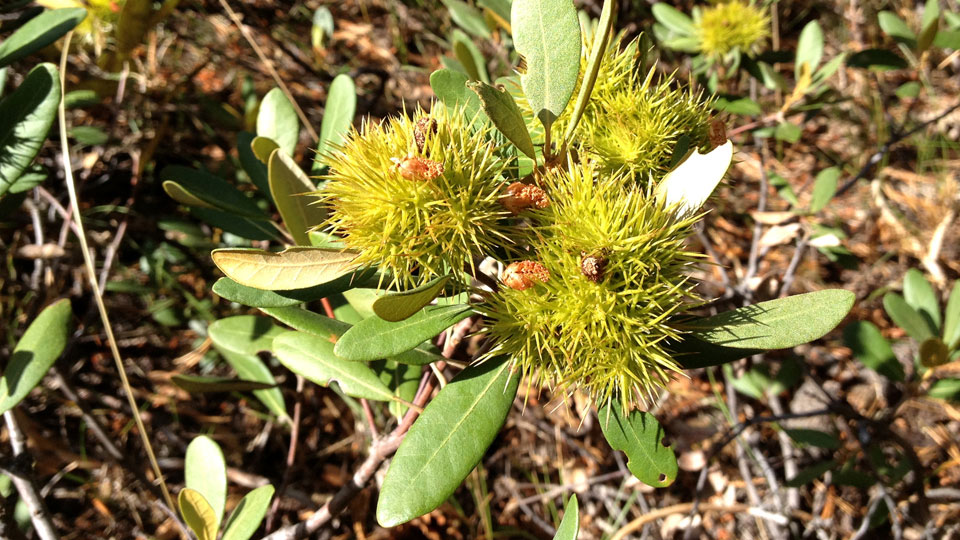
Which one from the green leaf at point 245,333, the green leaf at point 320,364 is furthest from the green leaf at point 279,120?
the green leaf at point 320,364

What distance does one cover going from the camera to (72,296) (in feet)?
7.66

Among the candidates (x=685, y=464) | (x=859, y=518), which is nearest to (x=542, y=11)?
(x=685, y=464)

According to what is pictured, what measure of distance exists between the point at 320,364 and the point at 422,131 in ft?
1.92

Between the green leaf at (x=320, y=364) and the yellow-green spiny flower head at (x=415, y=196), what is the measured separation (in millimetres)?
364

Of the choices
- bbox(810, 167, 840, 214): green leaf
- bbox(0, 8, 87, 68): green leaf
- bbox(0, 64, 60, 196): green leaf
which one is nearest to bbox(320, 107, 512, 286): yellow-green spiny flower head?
bbox(0, 64, 60, 196): green leaf

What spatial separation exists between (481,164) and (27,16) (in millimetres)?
1819

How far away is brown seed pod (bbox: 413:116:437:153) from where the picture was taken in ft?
3.09

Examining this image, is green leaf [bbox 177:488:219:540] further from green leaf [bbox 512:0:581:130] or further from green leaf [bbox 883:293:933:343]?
green leaf [bbox 883:293:933:343]

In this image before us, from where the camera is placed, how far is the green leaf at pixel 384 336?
3.24 ft

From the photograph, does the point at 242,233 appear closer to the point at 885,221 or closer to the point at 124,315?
the point at 124,315

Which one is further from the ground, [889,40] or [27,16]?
[27,16]

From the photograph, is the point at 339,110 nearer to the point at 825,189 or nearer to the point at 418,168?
the point at 418,168

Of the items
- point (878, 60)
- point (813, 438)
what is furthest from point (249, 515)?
point (878, 60)

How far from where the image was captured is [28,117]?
1456mm
